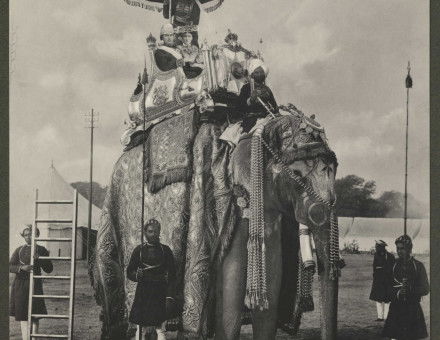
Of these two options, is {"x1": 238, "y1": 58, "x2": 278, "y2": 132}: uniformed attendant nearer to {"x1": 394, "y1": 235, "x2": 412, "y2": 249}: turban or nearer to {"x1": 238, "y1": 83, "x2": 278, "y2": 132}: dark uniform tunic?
{"x1": 238, "y1": 83, "x2": 278, "y2": 132}: dark uniform tunic

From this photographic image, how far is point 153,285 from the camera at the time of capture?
5473 millimetres

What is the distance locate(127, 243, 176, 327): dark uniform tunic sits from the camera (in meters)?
5.45

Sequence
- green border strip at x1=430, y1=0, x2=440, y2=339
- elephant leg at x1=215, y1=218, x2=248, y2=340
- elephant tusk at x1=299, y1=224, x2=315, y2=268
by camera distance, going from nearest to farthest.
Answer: elephant tusk at x1=299, y1=224, x2=315, y2=268 < elephant leg at x1=215, y1=218, x2=248, y2=340 < green border strip at x1=430, y1=0, x2=440, y2=339

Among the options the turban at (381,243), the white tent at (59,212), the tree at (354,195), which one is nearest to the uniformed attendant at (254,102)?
the tree at (354,195)

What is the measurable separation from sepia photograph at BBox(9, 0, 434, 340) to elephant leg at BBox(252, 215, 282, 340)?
0.01 meters

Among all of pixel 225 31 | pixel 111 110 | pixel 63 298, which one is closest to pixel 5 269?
pixel 63 298

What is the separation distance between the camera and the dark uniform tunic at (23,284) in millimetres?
5715

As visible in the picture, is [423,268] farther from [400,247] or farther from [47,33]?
[47,33]

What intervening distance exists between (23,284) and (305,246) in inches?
68.6

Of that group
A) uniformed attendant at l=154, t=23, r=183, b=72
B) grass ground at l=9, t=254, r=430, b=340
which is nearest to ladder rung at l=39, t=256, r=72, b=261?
grass ground at l=9, t=254, r=430, b=340

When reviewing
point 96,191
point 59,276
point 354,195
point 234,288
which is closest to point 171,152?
point 96,191

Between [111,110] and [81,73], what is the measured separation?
0.29 meters

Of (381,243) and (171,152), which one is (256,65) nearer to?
(171,152)

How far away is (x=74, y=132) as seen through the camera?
580 centimetres
